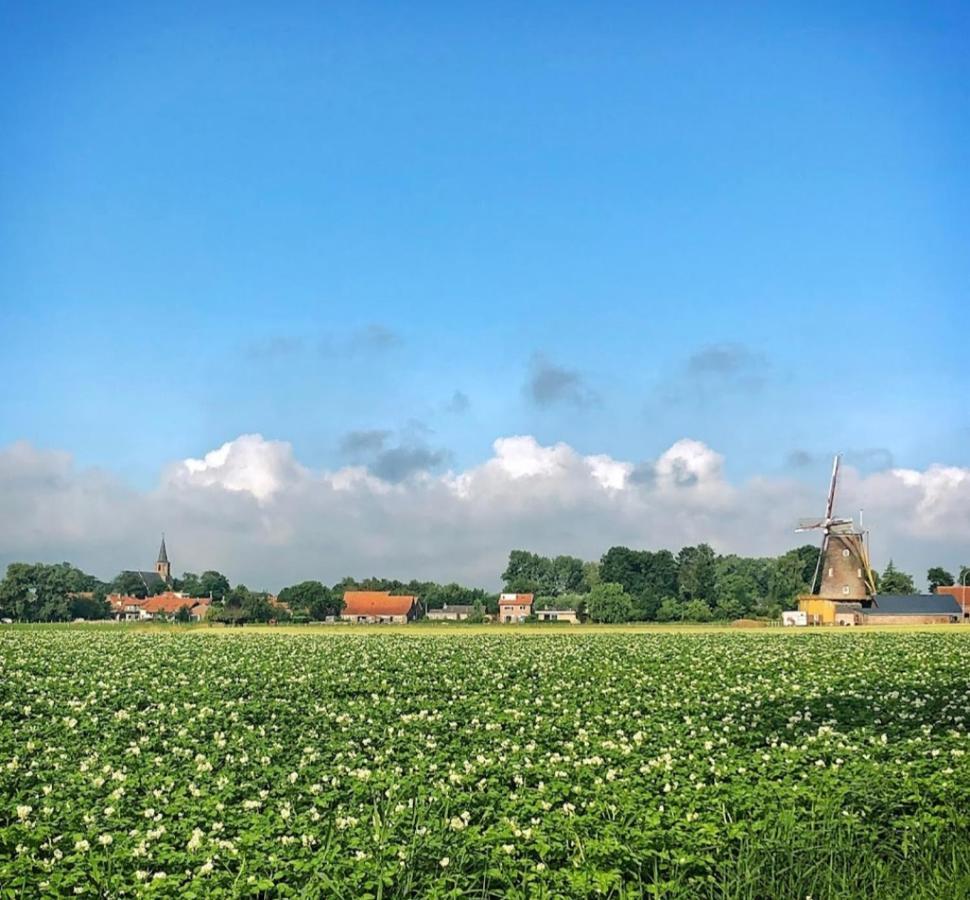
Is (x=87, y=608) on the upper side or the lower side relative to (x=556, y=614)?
upper

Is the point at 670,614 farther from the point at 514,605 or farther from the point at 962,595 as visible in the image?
the point at 514,605

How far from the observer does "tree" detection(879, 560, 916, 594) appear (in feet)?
465

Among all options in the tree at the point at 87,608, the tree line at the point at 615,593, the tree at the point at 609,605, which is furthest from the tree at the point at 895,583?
the tree at the point at 87,608

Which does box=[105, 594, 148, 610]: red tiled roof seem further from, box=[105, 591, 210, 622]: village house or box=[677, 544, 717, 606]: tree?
box=[677, 544, 717, 606]: tree

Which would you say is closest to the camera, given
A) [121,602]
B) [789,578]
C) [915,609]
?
[915,609]

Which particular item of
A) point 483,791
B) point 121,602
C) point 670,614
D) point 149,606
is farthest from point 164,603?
point 483,791

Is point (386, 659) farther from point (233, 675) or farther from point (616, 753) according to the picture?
point (616, 753)

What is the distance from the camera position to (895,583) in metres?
144

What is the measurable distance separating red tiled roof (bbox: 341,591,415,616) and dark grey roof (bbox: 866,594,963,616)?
70.8 metres

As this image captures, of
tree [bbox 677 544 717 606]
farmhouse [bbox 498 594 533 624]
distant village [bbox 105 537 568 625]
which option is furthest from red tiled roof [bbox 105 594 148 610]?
tree [bbox 677 544 717 606]

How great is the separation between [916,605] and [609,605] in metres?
37.0

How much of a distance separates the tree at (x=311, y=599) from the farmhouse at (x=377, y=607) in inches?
311

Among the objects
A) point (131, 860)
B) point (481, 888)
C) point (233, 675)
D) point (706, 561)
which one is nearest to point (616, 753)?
point (481, 888)

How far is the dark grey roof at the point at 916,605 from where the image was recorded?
114 meters
